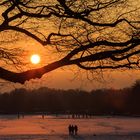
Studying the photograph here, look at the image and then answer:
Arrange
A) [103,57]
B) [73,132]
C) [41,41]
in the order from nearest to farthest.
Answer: [103,57]
[41,41]
[73,132]

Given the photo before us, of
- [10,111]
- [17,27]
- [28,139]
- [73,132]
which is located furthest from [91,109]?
[17,27]

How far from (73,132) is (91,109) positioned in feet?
461

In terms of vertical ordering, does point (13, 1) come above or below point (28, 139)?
above

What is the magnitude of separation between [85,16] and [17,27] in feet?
5.06

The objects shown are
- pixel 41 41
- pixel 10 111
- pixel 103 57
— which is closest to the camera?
pixel 103 57

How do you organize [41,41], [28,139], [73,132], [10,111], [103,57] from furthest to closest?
[10,111] < [73,132] < [28,139] < [41,41] < [103,57]

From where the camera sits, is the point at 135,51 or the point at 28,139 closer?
the point at 135,51

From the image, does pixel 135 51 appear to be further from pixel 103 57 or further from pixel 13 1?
pixel 13 1

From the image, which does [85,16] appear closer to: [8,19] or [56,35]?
[56,35]

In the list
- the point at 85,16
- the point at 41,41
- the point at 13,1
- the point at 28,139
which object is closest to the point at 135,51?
the point at 85,16

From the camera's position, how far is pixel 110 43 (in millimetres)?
9812

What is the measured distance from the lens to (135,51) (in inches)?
392

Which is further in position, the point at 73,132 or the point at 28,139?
the point at 73,132

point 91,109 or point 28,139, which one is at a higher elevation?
point 91,109
